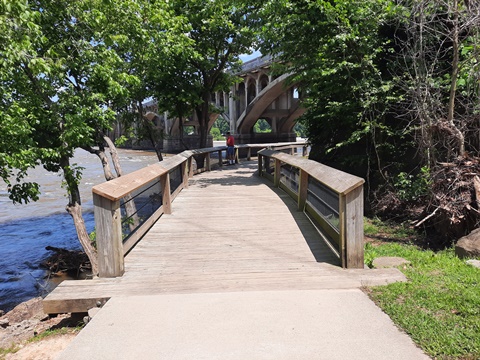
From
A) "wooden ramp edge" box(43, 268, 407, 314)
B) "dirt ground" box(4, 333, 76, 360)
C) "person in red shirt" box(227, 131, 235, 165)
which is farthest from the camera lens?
"person in red shirt" box(227, 131, 235, 165)

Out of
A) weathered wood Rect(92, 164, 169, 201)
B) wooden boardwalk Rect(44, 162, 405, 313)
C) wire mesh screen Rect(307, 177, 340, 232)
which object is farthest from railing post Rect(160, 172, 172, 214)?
wire mesh screen Rect(307, 177, 340, 232)

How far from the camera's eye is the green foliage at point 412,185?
23.3 ft

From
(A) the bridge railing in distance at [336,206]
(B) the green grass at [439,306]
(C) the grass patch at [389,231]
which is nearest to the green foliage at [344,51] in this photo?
(C) the grass patch at [389,231]

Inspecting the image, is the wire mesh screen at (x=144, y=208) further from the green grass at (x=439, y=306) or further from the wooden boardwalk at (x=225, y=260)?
the green grass at (x=439, y=306)

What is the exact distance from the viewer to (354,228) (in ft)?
12.7

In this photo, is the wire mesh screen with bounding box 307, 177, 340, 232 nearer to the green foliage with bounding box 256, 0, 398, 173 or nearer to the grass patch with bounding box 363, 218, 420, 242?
the grass patch with bounding box 363, 218, 420, 242

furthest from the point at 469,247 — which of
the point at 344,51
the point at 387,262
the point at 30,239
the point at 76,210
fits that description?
the point at 30,239

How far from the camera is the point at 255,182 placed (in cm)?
1098

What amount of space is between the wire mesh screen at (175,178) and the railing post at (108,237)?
441cm

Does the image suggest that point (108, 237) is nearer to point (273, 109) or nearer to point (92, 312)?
point (92, 312)

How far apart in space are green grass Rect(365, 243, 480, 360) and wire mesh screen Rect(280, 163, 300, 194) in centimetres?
362

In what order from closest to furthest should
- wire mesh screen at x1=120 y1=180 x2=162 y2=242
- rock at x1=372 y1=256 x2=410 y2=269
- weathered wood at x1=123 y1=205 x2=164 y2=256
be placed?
rock at x1=372 y1=256 x2=410 y2=269 < weathered wood at x1=123 y1=205 x2=164 y2=256 < wire mesh screen at x1=120 y1=180 x2=162 y2=242

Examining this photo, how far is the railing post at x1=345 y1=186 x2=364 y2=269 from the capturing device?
382cm

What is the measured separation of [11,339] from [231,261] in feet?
7.88
